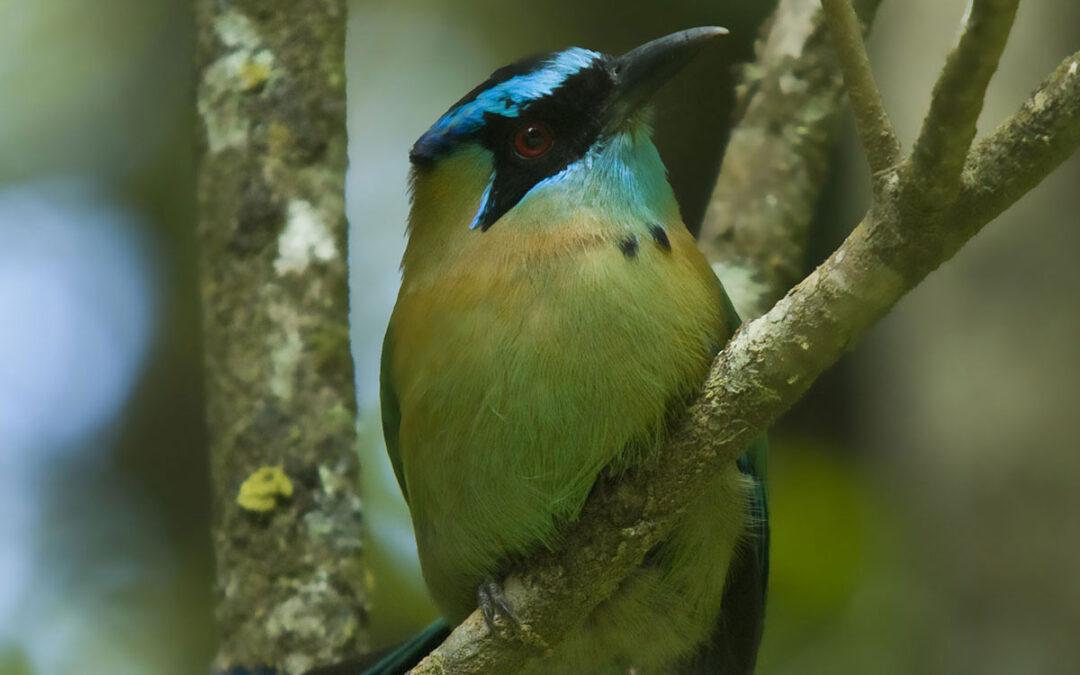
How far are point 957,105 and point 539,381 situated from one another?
3.57 ft

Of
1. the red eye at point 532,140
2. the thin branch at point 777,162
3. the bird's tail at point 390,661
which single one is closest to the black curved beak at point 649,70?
the red eye at point 532,140

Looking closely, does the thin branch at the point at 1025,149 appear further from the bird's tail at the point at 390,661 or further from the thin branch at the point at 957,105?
the bird's tail at the point at 390,661

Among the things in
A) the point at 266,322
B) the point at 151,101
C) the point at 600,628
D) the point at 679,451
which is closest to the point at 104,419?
the point at 151,101

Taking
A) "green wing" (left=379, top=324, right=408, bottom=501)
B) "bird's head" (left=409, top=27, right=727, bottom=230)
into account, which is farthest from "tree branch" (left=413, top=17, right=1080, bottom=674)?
"bird's head" (left=409, top=27, right=727, bottom=230)

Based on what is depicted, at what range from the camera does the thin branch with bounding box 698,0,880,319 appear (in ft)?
12.9

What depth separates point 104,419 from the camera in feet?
21.4

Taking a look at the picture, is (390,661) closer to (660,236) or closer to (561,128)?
(660,236)

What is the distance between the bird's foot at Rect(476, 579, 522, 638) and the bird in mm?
27

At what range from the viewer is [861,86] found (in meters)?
1.87

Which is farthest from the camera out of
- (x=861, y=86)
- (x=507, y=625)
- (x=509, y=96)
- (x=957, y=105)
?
(x=509, y=96)

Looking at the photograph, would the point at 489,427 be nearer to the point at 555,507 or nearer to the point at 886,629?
the point at 555,507

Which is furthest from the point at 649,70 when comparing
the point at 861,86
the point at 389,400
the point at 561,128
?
the point at 861,86

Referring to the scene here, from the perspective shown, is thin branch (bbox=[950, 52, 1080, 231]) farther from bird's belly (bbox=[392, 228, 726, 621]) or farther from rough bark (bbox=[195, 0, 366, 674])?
rough bark (bbox=[195, 0, 366, 674])

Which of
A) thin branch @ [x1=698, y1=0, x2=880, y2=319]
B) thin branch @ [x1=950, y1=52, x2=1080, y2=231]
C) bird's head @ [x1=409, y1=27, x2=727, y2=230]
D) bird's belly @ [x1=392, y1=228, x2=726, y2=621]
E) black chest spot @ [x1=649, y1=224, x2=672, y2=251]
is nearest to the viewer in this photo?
thin branch @ [x1=950, y1=52, x2=1080, y2=231]
